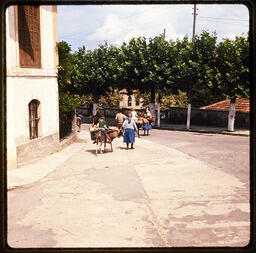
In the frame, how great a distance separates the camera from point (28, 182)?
8.88 meters

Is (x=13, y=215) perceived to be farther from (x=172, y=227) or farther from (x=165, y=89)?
(x=165, y=89)

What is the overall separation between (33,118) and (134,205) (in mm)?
6873

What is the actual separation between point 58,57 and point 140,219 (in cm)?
1090

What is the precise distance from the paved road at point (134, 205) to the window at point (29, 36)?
4.25 meters

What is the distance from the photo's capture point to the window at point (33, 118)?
39.2ft

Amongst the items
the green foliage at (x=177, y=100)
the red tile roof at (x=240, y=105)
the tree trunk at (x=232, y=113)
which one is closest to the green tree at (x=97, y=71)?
the green foliage at (x=177, y=100)

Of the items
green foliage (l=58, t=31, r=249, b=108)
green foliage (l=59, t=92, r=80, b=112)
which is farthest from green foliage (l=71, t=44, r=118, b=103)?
green foliage (l=59, t=92, r=80, b=112)

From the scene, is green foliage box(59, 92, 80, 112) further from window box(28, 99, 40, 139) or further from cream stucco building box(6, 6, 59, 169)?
window box(28, 99, 40, 139)

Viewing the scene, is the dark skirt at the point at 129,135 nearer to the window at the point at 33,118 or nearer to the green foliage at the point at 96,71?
the window at the point at 33,118

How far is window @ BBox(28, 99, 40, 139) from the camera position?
39.2 feet

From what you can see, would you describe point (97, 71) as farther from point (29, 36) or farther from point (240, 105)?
point (29, 36)

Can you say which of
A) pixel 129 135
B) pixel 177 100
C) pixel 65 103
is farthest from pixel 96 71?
pixel 129 135

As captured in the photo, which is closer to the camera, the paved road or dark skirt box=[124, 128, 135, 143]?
the paved road

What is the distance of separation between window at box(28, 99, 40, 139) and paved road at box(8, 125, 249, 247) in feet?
6.21
